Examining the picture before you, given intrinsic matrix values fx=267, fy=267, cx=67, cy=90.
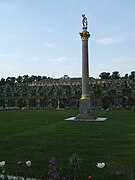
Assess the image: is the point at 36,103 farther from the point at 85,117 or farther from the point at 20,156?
the point at 20,156

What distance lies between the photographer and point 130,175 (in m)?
7.14

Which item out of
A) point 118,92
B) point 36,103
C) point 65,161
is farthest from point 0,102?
point 65,161

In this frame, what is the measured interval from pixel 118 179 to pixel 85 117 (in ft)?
61.8

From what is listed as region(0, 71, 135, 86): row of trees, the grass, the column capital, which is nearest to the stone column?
the column capital

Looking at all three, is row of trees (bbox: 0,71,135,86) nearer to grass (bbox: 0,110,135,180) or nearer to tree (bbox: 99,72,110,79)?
tree (bbox: 99,72,110,79)

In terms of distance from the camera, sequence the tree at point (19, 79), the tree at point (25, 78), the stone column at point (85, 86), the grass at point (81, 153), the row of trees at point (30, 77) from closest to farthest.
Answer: the grass at point (81, 153) → the stone column at point (85, 86) → the row of trees at point (30, 77) → the tree at point (19, 79) → the tree at point (25, 78)

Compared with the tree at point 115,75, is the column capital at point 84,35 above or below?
below

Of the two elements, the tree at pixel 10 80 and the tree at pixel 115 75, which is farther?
the tree at pixel 10 80

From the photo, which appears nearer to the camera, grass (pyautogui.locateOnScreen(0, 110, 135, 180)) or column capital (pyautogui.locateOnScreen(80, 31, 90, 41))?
grass (pyautogui.locateOnScreen(0, 110, 135, 180))

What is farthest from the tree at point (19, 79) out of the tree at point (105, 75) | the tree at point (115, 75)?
the tree at point (115, 75)

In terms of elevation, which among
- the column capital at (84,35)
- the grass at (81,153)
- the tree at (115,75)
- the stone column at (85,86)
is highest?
the tree at (115,75)

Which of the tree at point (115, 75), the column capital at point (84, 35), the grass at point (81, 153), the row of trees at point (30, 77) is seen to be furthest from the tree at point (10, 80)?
the grass at point (81, 153)

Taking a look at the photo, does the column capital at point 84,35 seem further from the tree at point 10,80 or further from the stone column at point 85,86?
the tree at point 10,80

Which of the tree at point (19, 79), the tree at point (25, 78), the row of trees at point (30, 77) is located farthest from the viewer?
the tree at point (25, 78)
